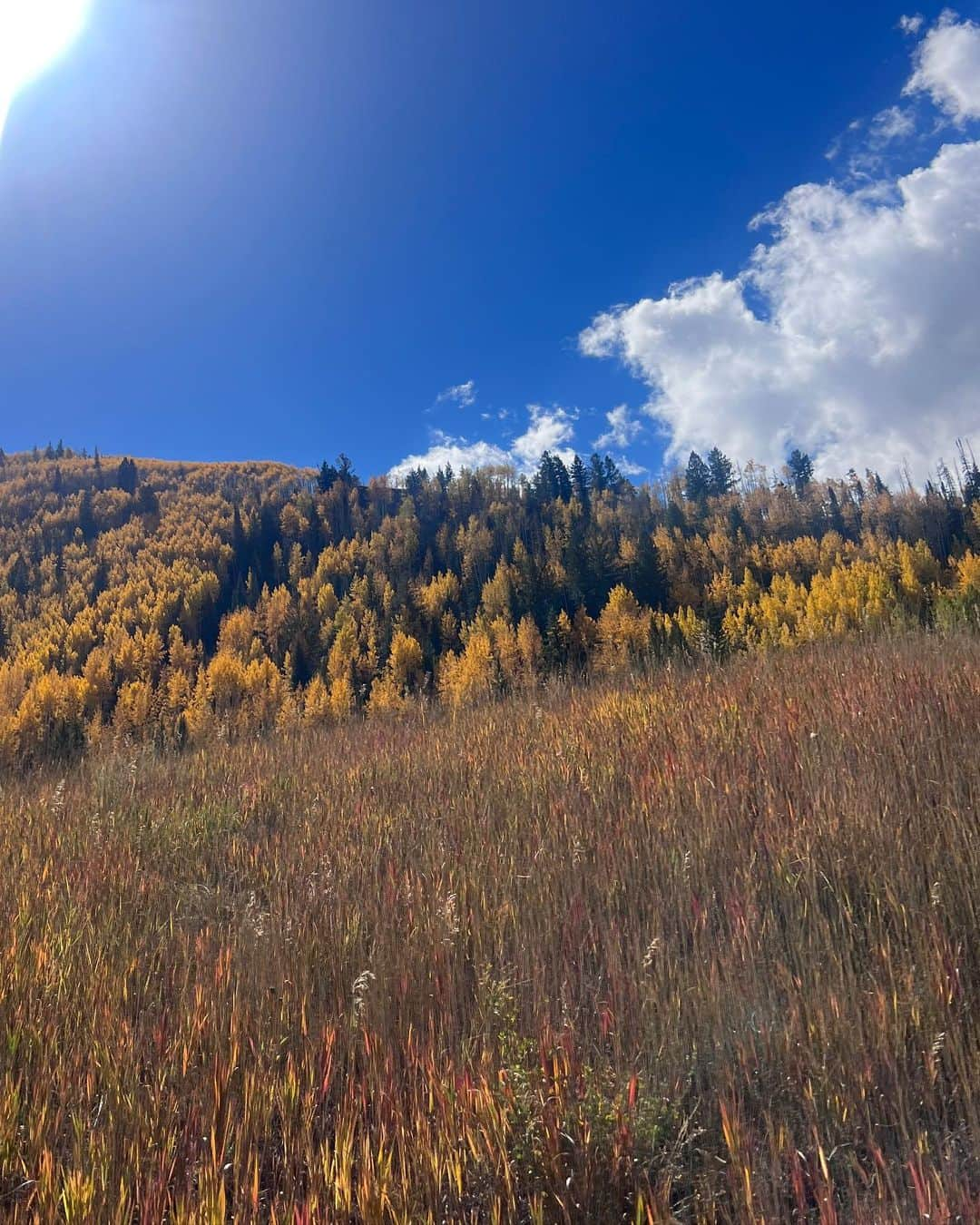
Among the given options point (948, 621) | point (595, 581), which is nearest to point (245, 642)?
point (595, 581)

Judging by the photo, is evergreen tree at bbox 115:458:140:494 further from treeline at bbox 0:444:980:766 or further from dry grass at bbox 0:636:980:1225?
dry grass at bbox 0:636:980:1225

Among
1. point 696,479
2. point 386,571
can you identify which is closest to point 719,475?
point 696,479

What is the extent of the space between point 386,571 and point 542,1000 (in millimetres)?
108496

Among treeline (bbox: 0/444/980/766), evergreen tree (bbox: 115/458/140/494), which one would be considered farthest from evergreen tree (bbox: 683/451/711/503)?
evergreen tree (bbox: 115/458/140/494)

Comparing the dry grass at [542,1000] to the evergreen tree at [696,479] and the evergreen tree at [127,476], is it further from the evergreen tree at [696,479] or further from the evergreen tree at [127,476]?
the evergreen tree at [127,476]

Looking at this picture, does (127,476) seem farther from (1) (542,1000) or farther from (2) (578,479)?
(1) (542,1000)

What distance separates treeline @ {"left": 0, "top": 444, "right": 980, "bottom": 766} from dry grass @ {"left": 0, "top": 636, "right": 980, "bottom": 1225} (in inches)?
1224

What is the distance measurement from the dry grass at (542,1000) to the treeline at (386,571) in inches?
1224

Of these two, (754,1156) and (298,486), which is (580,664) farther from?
(298,486)

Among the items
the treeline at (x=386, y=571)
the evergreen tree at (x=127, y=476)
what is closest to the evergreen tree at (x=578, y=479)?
the treeline at (x=386, y=571)

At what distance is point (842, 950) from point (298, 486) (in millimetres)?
175232

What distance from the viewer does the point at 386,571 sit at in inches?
4267

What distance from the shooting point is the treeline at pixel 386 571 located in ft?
210

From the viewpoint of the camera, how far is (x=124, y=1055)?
1.73m
